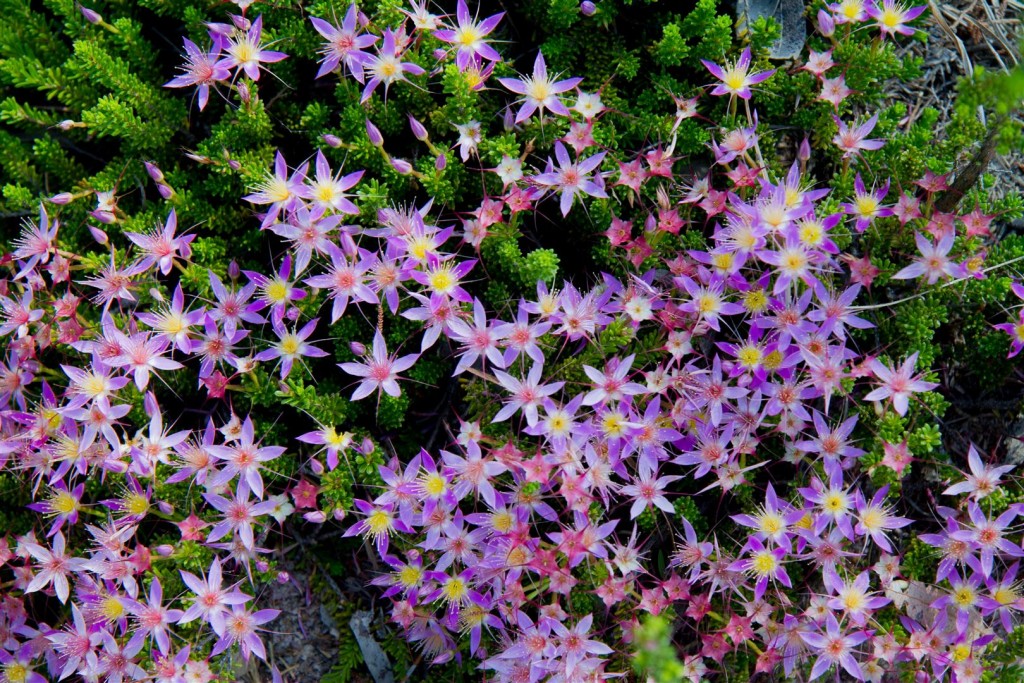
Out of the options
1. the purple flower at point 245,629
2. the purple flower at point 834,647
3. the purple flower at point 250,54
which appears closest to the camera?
the purple flower at point 834,647

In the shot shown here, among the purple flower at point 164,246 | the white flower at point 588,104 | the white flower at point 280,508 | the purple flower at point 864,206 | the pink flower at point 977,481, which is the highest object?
the white flower at point 588,104

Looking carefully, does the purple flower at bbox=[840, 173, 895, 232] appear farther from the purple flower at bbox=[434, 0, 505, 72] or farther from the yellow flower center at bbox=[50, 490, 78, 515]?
the yellow flower center at bbox=[50, 490, 78, 515]

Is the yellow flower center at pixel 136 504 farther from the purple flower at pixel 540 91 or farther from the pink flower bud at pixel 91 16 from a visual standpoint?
the purple flower at pixel 540 91

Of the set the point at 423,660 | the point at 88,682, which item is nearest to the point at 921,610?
the point at 423,660

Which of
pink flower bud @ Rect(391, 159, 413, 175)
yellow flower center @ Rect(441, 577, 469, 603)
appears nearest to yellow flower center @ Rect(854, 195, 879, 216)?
pink flower bud @ Rect(391, 159, 413, 175)

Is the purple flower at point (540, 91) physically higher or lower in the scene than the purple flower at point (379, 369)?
higher

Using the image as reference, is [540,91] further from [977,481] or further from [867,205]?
[977,481]

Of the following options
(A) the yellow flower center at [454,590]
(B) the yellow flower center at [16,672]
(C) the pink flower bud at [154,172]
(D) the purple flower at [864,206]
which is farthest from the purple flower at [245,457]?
(D) the purple flower at [864,206]

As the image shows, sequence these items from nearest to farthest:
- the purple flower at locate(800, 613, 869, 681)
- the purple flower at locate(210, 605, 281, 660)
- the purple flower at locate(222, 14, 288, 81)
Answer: the purple flower at locate(800, 613, 869, 681) < the purple flower at locate(210, 605, 281, 660) < the purple flower at locate(222, 14, 288, 81)
